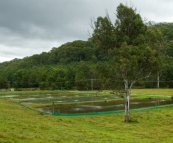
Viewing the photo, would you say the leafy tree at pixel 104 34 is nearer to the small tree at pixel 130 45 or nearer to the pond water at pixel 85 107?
the small tree at pixel 130 45

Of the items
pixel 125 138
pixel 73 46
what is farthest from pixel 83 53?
pixel 125 138

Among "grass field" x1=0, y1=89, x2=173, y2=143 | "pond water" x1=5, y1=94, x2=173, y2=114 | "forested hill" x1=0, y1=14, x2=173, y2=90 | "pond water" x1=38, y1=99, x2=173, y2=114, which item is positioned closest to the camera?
"grass field" x1=0, y1=89, x2=173, y2=143

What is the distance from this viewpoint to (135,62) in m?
25.5

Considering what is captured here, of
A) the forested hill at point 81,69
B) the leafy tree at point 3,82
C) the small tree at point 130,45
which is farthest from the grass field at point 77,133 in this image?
the leafy tree at point 3,82

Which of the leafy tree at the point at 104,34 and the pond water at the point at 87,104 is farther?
the pond water at the point at 87,104

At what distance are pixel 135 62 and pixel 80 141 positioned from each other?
13.0 m

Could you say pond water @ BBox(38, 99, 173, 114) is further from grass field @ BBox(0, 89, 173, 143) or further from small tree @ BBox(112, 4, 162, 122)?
grass field @ BBox(0, 89, 173, 143)

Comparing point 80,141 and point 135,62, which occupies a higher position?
point 135,62

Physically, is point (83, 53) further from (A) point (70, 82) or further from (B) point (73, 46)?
(A) point (70, 82)

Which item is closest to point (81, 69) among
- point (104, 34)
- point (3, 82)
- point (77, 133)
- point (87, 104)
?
point (3, 82)

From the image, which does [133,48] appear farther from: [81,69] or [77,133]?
[81,69]

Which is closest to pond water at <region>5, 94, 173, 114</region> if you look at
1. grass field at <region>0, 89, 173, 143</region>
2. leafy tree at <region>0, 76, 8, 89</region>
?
grass field at <region>0, 89, 173, 143</region>

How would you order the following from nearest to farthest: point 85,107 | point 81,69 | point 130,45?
point 130,45
point 85,107
point 81,69

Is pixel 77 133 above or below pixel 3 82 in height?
below
